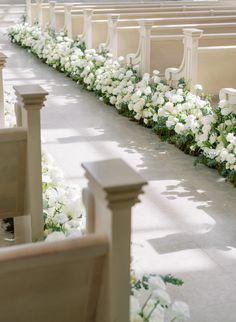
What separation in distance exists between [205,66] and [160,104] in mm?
591

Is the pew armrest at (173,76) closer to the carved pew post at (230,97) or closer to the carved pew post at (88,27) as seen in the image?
the carved pew post at (230,97)

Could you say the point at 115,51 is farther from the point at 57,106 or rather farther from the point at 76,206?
the point at 76,206

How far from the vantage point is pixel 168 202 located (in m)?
4.06

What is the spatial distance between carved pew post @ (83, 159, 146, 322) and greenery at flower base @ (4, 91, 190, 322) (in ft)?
1.16

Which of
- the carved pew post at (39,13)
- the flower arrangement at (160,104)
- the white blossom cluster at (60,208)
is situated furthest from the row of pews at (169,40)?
the white blossom cluster at (60,208)

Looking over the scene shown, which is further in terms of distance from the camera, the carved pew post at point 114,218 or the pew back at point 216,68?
the pew back at point 216,68

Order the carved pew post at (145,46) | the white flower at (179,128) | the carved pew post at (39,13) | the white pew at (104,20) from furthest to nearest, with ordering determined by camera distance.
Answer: the carved pew post at (39,13) < the white pew at (104,20) < the carved pew post at (145,46) < the white flower at (179,128)

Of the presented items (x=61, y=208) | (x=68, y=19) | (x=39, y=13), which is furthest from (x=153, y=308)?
(x=39, y=13)

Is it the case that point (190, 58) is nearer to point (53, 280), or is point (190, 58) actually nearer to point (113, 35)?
point (113, 35)

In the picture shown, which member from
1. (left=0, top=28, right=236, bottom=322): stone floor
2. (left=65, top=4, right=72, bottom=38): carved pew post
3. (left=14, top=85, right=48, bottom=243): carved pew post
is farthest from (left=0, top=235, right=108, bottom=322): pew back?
(left=65, top=4, right=72, bottom=38): carved pew post

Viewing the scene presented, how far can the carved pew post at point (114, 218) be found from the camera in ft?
4.98

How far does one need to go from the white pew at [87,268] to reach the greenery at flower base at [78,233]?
1.16ft

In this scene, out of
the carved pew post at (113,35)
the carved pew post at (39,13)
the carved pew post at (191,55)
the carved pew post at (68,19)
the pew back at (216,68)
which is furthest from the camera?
the carved pew post at (39,13)

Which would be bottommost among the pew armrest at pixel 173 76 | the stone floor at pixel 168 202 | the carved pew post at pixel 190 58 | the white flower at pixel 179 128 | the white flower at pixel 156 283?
the stone floor at pixel 168 202
